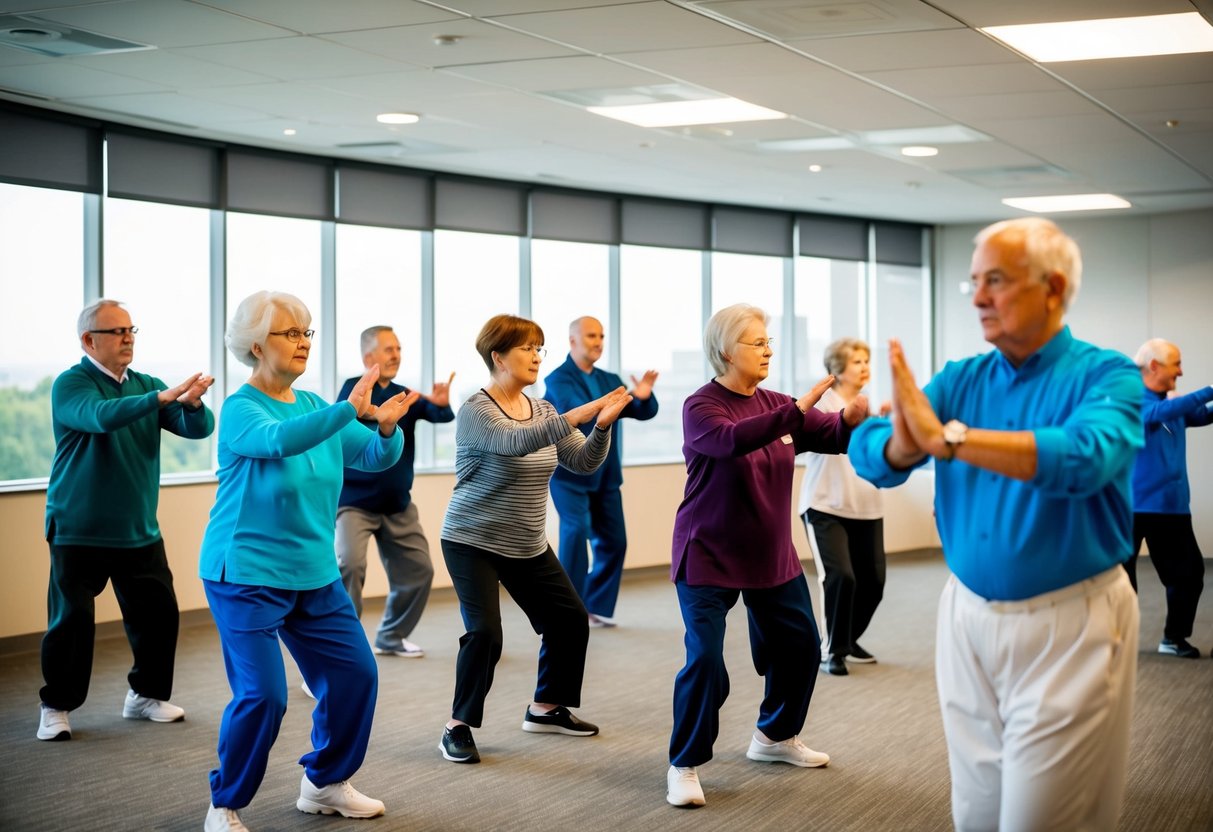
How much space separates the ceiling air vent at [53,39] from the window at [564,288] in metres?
4.32

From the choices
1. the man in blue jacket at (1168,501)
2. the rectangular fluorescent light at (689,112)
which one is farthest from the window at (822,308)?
the man in blue jacket at (1168,501)

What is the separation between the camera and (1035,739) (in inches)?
93.9

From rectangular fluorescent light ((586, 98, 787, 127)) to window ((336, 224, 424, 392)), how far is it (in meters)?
2.34

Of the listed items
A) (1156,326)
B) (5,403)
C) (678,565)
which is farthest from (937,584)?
(5,403)

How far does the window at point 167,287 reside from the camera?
7180 mm

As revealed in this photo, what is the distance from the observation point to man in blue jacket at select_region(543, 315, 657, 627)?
6.88 m

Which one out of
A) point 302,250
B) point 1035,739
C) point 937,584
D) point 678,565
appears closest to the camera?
point 1035,739

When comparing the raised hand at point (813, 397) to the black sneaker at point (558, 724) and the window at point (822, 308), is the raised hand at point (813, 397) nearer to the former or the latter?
the black sneaker at point (558, 724)

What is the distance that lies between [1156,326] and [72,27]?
9172 millimetres

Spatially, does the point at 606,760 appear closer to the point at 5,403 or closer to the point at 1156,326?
the point at 5,403

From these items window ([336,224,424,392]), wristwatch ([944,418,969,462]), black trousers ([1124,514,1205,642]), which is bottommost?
black trousers ([1124,514,1205,642])

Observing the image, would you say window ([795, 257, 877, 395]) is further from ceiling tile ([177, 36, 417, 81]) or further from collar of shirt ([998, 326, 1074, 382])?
collar of shirt ([998, 326, 1074, 382])

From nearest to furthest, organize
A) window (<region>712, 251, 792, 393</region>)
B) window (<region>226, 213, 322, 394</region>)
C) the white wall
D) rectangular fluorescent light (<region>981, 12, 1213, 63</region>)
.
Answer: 1. rectangular fluorescent light (<region>981, 12, 1213, 63</region>)
2. window (<region>226, 213, 322, 394</region>)
3. window (<region>712, 251, 792, 393</region>)
4. the white wall

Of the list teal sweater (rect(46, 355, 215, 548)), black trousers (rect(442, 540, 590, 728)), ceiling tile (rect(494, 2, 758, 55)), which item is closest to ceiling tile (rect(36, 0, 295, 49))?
ceiling tile (rect(494, 2, 758, 55))
